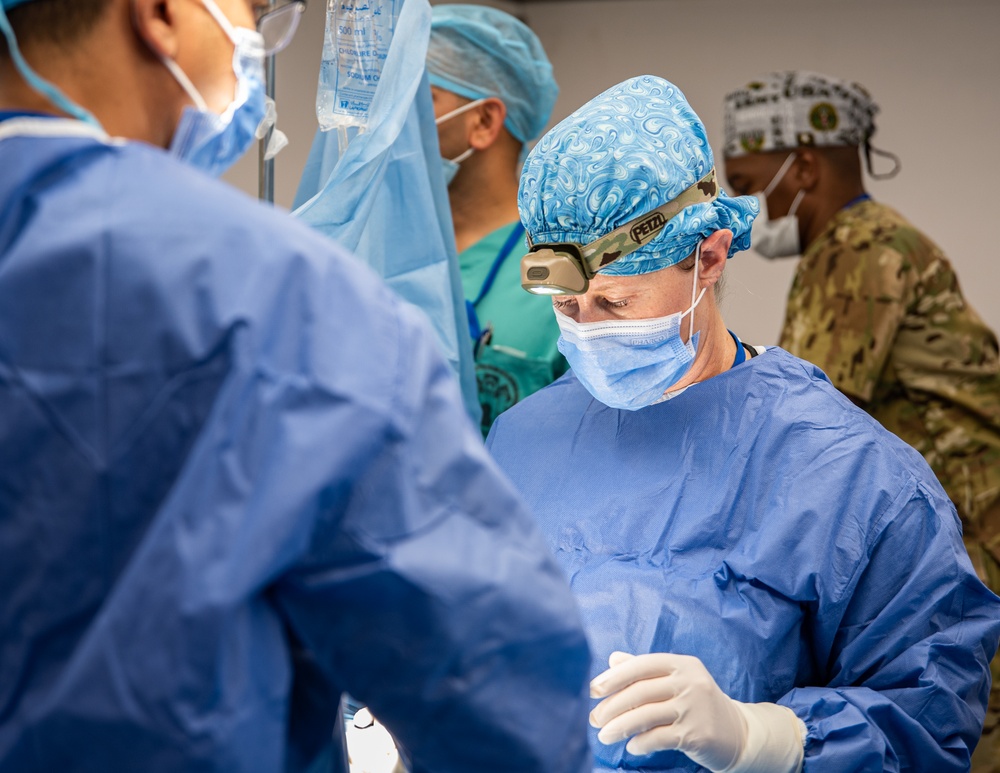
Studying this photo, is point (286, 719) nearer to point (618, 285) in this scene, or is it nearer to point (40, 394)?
point (40, 394)

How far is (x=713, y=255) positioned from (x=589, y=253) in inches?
7.8

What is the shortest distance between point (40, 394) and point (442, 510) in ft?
0.84

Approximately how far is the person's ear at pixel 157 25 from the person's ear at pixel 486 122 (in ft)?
5.24

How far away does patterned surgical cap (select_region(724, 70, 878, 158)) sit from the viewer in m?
2.90

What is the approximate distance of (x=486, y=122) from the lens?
2.36 m

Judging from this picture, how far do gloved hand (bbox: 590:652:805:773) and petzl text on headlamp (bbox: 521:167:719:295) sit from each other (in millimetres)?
513

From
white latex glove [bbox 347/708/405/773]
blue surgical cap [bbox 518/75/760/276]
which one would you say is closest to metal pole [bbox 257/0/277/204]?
blue surgical cap [bbox 518/75/760/276]

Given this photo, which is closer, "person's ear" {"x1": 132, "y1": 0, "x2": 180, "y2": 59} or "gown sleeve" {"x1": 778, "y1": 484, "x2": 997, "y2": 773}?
"person's ear" {"x1": 132, "y1": 0, "x2": 180, "y2": 59}

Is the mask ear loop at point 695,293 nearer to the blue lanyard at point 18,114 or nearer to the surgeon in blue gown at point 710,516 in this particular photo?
the surgeon in blue gown at point 710,516

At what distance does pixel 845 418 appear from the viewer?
1.43 m

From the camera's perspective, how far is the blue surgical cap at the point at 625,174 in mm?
1434

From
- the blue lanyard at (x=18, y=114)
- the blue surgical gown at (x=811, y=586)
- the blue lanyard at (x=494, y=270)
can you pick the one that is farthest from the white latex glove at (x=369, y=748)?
the blue lanyard at (x=494, y=270)

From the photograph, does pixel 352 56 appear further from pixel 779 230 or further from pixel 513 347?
pixel 779 230

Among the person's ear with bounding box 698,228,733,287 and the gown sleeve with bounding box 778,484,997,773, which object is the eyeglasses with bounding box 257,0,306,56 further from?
the gown sleeve with bounding box 778,484,997,773
